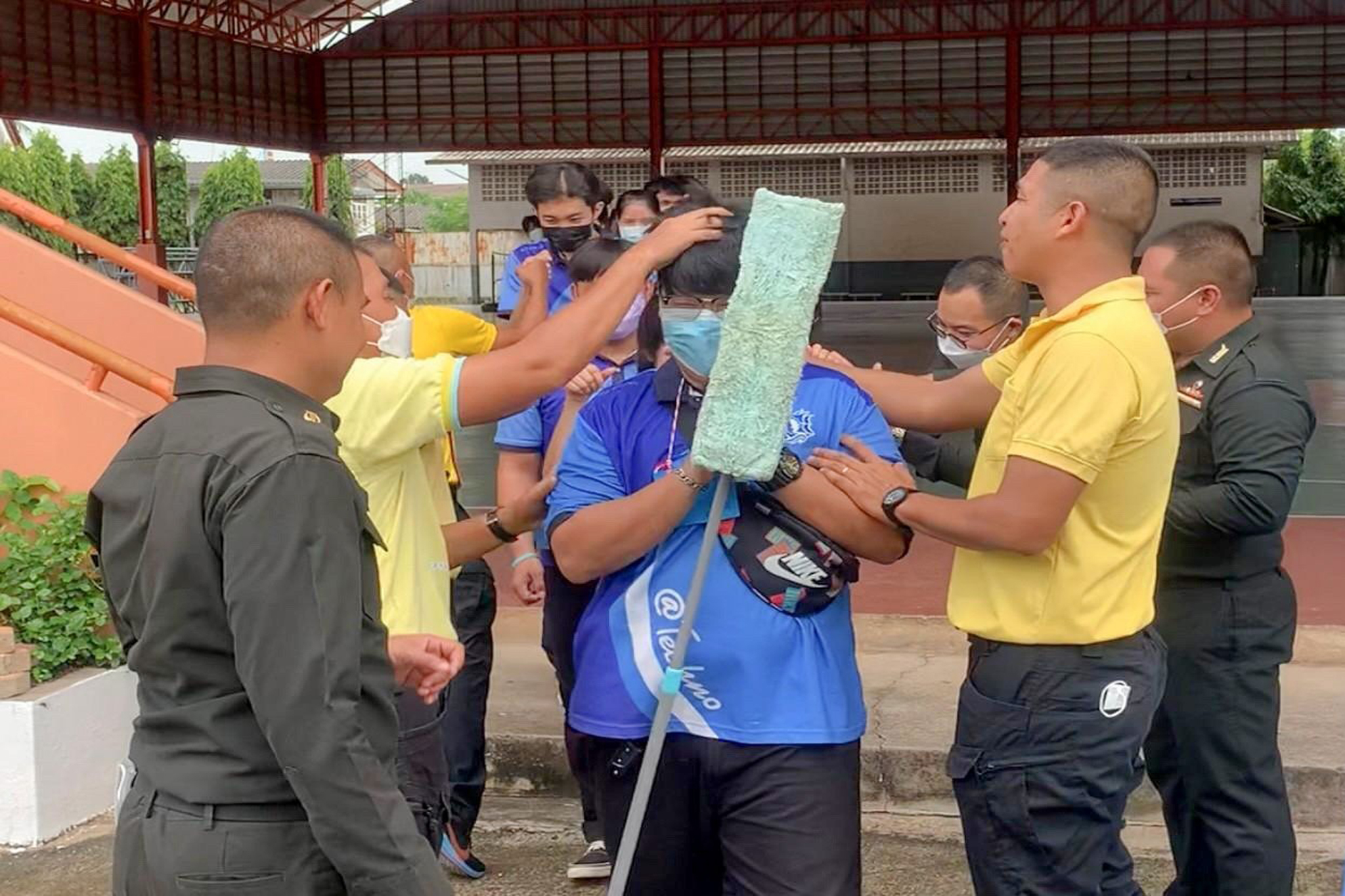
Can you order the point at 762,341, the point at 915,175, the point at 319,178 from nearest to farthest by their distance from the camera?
the point at 762,341
the point at 319,178
the point at 915,175

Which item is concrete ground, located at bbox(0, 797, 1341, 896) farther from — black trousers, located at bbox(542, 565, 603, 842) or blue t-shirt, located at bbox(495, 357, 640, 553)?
blue t-shirt, located at bbox(495, 357, 640, 553)

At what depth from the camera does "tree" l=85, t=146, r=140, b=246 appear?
41.8 m

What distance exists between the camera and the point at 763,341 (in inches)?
95.5

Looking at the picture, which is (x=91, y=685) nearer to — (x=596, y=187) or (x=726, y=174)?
(x=596, y=187)

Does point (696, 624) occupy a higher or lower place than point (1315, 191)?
lower

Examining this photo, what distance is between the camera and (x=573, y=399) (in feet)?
12.1

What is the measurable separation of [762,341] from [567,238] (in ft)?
7.21

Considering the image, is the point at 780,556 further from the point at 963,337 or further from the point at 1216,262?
the point at 1216,262

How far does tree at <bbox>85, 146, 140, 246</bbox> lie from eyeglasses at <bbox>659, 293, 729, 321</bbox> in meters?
42.0

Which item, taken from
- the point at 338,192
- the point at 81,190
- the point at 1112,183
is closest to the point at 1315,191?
the point at 338,192

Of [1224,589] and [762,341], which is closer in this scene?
[762,341]

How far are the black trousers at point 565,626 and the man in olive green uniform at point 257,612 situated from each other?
187 cm

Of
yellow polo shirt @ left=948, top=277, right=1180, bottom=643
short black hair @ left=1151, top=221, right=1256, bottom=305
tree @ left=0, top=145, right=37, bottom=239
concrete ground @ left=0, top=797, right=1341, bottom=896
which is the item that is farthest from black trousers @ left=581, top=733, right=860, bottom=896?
tree @ left=0, top=145, right=37, bottom=239

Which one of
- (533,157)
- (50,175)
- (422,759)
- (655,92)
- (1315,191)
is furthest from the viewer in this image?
(1315,191)
